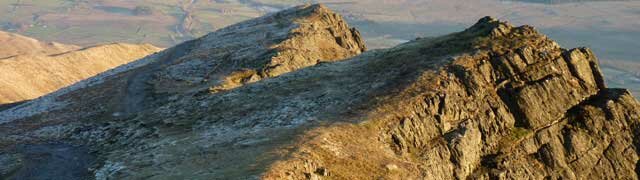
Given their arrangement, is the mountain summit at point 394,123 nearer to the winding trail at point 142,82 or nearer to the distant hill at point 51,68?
the winding trail at point 142,82

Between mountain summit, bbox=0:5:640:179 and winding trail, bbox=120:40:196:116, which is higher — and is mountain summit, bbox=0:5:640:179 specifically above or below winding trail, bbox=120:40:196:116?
above

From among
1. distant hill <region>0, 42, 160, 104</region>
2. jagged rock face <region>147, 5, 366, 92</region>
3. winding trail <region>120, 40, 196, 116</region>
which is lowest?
distant hill <region>0, 42, 160, 104</region>

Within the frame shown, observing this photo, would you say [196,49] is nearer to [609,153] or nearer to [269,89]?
[269,89]

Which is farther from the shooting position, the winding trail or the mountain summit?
the winding trail

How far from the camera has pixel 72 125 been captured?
64.2 metres

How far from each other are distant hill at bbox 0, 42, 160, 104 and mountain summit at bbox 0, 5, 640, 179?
71.0 m

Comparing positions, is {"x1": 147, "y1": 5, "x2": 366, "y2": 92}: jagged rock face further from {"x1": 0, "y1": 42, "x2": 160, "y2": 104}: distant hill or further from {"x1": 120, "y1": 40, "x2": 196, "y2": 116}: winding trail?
{"x1": 0, "y1": 42, "x2": 160, "y2": 104}: distant hill

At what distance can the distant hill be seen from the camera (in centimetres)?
13262

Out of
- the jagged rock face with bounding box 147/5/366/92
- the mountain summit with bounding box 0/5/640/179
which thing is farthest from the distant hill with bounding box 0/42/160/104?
the mountain summit with bounding box 0/5/640/179

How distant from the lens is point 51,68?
490 feet

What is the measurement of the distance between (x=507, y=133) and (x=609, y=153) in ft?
29.5

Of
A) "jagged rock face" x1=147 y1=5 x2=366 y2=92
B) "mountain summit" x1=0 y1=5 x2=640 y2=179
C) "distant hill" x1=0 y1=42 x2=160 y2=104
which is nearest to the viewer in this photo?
"mountain summit" x1=0 y1=5 x2=640 y2=179

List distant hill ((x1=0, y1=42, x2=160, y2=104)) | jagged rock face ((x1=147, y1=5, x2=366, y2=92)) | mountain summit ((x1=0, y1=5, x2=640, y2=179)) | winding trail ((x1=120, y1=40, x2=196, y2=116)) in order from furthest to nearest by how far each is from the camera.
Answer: distant hill ((x1=0, y1=42, x2=160, y2=104)), jagged rock face ((x1=147, y1=5, x2=366, y2=92)), winding trail ((x1=120, y1=40, x2=196, y2=116)), mountain summit ((x1=0, y1=5, x2=640, y2=179))

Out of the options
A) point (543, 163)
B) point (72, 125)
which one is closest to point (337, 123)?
point (543, 163)
